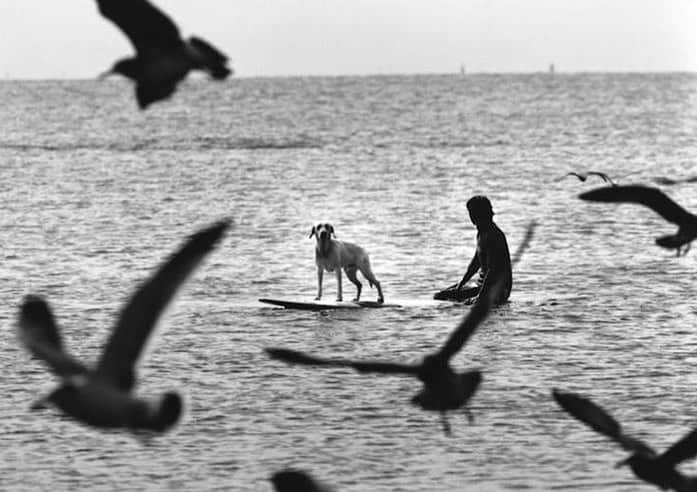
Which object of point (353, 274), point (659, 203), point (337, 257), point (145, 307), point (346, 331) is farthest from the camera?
point (353, 274)

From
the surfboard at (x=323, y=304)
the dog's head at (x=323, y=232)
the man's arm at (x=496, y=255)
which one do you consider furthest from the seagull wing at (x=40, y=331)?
the surfboard at (x=323, y=304)

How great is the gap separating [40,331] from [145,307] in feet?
1.62

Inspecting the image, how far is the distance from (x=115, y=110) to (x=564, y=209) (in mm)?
137561

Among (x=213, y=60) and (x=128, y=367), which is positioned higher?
(x=213, y=60)

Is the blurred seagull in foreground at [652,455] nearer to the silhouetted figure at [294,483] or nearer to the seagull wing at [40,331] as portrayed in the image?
the silhouetted figure at [294,483]

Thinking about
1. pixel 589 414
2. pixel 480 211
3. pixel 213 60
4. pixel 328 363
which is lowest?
pixel 480 211

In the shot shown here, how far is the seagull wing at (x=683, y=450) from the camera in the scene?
569cm

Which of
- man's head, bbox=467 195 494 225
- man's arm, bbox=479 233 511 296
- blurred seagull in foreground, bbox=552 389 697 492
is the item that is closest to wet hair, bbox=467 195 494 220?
man's head, bbox=467 195 494 225

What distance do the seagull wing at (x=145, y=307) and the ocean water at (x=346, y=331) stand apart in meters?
0.88

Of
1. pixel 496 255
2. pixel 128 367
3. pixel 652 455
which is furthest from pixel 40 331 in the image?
pixel 496 255

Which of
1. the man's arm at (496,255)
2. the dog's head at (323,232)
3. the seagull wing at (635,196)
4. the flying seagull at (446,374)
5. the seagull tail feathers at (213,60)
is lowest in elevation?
the dog's head at (323,232)

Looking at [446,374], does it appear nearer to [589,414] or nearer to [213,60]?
[589,414]

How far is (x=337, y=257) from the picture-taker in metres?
28.3

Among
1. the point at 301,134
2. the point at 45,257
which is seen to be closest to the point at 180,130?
the point at 301,134
